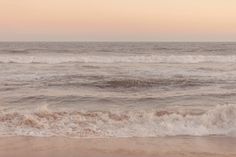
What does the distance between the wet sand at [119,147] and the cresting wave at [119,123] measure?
0.43m

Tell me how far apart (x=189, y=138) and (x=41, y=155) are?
2.68 m

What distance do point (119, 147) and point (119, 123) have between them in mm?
1737

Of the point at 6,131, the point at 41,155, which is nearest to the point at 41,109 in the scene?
the point at 6,131

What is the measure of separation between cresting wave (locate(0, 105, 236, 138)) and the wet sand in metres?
0.43

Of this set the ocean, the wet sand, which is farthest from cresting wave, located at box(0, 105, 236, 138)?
the wet sand

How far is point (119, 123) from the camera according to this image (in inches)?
332

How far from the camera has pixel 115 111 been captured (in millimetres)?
9516

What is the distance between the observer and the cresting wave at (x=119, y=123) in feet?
25.5

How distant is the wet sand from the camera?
20.7 ft

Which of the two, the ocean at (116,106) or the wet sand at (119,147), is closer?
the wet sand at (119,147)

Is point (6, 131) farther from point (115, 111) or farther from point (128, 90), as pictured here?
A: point (128, 90)

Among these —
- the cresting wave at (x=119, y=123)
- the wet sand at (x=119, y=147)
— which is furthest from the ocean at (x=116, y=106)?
the wet sand at (x=119, y=147)

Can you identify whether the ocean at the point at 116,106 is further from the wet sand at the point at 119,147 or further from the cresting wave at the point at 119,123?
the wet sand at the point at 119,147

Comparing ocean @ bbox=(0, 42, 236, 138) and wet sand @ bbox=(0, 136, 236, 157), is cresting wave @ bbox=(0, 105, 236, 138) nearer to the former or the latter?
ocean @ bbox=(0, 42, 236, 138)
